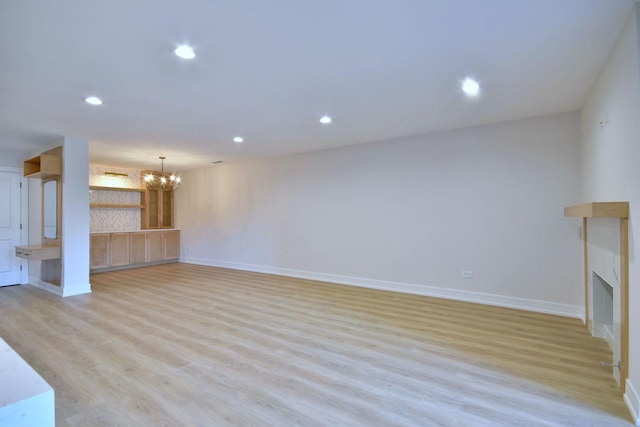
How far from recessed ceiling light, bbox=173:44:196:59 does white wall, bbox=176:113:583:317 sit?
12.1ft

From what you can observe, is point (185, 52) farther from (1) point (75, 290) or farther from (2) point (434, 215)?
(1) point (75, 290)

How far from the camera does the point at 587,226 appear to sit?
3.60m

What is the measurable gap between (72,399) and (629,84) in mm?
4528

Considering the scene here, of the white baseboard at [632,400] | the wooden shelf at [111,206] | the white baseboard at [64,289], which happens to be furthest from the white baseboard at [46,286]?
the white baseboard at [632,400]

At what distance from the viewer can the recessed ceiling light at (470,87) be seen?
3076 millimetres

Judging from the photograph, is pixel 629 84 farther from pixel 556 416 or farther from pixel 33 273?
pixel 33 273

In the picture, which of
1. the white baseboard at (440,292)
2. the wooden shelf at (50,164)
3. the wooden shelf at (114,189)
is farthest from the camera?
the wooden shelf at (114,189)

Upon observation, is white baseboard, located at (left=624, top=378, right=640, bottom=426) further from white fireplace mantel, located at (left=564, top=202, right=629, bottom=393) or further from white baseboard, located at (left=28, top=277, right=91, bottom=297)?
white baseboard, located at (left=28, top=277, right=91, bottom=297)

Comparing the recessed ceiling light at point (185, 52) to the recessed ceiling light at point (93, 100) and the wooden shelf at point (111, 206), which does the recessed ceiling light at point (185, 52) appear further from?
the wooden shelf at point (111, 206)

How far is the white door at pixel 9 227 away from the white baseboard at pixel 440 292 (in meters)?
4.43

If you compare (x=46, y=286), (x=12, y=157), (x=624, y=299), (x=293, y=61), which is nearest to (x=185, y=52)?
(x=293, y=61)

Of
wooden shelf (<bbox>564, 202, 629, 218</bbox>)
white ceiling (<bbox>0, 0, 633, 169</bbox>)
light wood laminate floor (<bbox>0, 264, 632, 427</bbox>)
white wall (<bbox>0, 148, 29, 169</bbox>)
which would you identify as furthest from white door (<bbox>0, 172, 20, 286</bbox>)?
wooden shelf (<bbox>564, 202, 629, 218</bbox>)

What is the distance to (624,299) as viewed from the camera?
228 cm

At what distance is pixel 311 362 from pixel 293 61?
2.63 m
